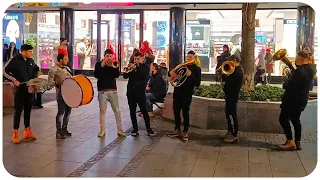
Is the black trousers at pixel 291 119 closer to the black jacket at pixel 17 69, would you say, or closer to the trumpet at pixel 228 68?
the trumpet at pixel 228 68

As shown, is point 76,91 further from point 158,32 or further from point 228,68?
point 158,32

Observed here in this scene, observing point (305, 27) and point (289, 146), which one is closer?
point (289, 146)

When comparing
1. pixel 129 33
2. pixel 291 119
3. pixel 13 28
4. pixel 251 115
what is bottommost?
pixel 251 115

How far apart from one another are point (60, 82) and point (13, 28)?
14623 mm

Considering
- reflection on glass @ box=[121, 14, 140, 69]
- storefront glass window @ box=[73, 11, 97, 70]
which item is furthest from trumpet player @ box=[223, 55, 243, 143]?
storefront glass window @ box=[73, 11, 97, 70]

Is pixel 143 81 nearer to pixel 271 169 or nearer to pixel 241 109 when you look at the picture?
pixel 241 109

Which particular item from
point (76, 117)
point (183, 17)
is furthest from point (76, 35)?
point (76, 117)

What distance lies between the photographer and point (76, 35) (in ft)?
62.5

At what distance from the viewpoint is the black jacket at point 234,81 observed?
273 inches

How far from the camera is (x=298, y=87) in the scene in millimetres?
6559

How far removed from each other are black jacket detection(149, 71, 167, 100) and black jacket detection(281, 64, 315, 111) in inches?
137

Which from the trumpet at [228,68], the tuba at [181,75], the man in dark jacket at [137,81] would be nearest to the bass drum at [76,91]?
the man in dark jacket at [137,81]

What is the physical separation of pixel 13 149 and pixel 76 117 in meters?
2.90

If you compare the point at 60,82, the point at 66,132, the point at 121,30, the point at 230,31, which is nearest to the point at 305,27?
the point at 230,31
